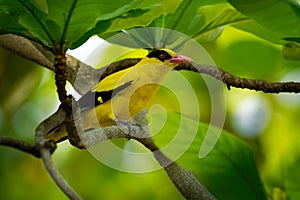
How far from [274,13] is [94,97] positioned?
85cm

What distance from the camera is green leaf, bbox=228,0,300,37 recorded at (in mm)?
1631

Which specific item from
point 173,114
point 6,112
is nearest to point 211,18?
point 173,114

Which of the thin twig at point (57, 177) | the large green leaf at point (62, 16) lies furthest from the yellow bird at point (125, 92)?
the thin twig at point (57, 177)

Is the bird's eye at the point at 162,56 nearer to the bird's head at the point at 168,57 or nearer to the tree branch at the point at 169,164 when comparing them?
the bird's head at the point at 168,57

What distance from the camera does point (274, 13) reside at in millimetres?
1667

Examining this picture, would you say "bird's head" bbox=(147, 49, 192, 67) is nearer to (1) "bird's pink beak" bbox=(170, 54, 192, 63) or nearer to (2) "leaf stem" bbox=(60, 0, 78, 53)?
(1) "bird's pink beak" bbox=(170, 54, 192, 63)

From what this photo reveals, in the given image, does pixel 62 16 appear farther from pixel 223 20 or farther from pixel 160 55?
pixel 160 55

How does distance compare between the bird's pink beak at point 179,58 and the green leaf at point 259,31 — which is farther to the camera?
the bird's pink beak at point 179,58

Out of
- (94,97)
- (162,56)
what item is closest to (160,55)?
(162,56)

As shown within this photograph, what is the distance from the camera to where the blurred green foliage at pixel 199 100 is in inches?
63.7

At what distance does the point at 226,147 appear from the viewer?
1956 mm

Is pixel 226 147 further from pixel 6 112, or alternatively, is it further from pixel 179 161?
pixel 6 112

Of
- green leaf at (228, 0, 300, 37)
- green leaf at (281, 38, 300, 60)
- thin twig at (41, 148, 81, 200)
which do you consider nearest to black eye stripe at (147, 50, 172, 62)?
green leaf at (281, 38, 300, 60)

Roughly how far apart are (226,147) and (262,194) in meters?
0.16
